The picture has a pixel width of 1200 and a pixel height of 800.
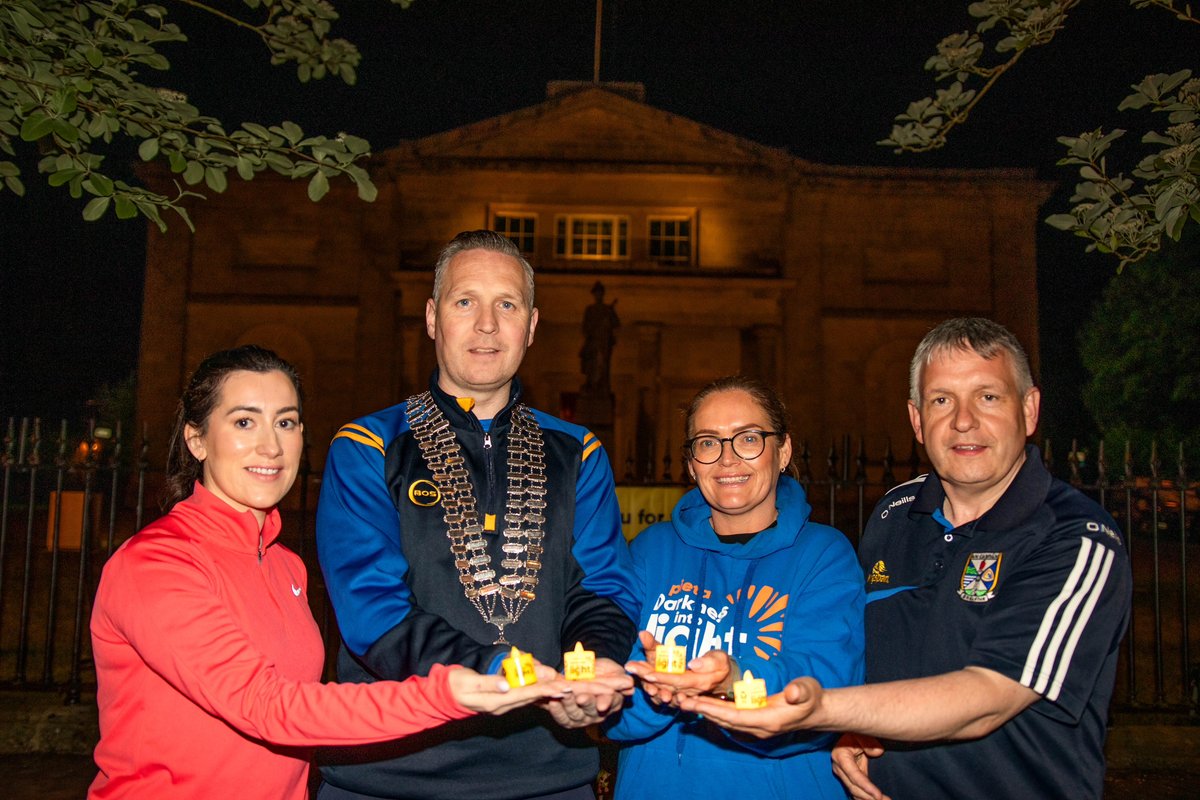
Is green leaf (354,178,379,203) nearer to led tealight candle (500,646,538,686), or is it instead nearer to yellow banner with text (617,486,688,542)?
led tealight candle (500,646,538,686)

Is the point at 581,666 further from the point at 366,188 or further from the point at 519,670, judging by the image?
the point at 366,188

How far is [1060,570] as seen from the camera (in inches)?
106

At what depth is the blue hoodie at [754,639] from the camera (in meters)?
2.88

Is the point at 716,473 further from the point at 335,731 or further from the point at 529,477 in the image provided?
the point at 335,731

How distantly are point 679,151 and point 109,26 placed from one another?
26878 millimetres

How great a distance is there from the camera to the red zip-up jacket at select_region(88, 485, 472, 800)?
237cm

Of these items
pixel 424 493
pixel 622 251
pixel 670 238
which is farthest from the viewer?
pixel 670 238

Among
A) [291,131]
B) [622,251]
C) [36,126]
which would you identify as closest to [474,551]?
[291,131]

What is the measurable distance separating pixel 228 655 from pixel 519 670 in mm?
859

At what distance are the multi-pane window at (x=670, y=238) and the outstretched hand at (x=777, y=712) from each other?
28198 mm

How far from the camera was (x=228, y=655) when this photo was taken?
242cm

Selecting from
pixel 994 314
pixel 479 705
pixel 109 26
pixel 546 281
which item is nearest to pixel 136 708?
pixel 479 705

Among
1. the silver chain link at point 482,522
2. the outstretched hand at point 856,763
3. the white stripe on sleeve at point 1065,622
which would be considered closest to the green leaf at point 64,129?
the silver chain link at point 482,522

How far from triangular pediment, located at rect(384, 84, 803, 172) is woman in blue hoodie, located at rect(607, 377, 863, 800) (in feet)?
89.5
